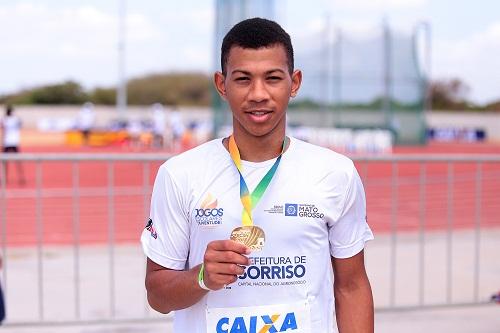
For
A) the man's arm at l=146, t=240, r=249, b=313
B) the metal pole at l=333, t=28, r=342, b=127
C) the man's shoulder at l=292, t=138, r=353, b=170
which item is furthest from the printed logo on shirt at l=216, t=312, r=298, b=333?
the metal pole at l=333, t=28, r=342, b=127

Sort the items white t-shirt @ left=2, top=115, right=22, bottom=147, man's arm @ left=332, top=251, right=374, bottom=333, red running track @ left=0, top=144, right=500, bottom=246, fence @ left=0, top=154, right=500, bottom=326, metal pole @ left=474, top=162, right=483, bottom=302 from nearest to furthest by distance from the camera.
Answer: man's arm @ left=332, top=251, right=374, bottom=333 < fence @ left=0, top=154, right=500, bottom=326 < metal pole @ left=474, top=162, right=483, bottom=302 < red running track @ left=0, top=144, right=500, bottom=246 < white t-shirt @ left=2, top=115, right=22, bottom=147

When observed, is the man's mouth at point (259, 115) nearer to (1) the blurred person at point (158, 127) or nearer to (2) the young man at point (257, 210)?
(2) the young man at point (257, 210)

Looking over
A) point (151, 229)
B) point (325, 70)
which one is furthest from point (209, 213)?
point (325, 70)

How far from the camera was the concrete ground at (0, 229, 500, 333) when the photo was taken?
6.22 m

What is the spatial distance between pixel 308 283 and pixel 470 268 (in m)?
6.76

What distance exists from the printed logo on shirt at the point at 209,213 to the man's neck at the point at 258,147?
155 millimetres

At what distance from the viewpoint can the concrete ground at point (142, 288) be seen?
6.22m

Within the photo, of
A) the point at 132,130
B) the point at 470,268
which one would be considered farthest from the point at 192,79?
the point at 470,268

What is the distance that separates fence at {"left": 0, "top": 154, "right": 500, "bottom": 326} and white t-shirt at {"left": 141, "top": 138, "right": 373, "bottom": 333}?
410 centimetres

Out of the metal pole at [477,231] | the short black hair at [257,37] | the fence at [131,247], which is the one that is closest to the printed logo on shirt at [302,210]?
the short black hair at [257,37]

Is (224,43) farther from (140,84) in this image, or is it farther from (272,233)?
(140,84)

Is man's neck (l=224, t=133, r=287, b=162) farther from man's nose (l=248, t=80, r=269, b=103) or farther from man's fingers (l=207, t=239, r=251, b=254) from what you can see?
man's fingers (l=207, t=239, r=251, b=254)

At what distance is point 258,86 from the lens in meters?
2.14

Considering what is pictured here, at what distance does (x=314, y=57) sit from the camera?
110ft
